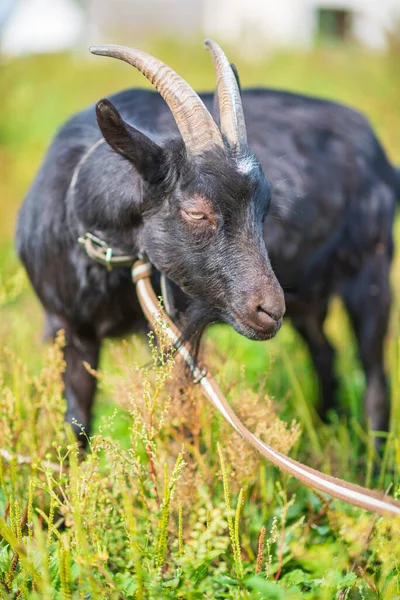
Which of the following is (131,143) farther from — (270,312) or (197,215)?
(270,312)

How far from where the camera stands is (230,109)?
2.81 m

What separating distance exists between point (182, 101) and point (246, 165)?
0.33 meters

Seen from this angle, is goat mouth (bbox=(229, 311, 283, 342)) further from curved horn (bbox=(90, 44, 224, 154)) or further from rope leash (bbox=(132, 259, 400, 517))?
curved horn (bbox=(90, 44, 224, 154))

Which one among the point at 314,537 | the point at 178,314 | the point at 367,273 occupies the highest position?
the point at 178,314

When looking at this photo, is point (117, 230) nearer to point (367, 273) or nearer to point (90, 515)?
point (90, 515)

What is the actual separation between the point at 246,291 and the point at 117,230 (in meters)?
0.71

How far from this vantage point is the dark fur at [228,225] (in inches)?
108

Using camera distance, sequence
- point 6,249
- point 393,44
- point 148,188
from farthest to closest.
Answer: point 393,44 → point 6,249 → point 148,188

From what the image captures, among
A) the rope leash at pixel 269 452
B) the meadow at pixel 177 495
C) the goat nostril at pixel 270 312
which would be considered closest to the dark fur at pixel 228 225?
the goat nostril at pixel 270 312

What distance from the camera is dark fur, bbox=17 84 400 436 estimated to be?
2.75 metres

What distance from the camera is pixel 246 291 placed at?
8.83 feet

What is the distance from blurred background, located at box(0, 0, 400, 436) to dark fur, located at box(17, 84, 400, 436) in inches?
12.9

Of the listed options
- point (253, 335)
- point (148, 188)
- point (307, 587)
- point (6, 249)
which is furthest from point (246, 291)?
point (6, 249)

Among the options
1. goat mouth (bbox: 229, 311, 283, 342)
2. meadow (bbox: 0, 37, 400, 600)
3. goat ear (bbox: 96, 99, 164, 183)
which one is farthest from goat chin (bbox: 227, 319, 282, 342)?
goat ear (bbox: 96, 99, 164, 183)
